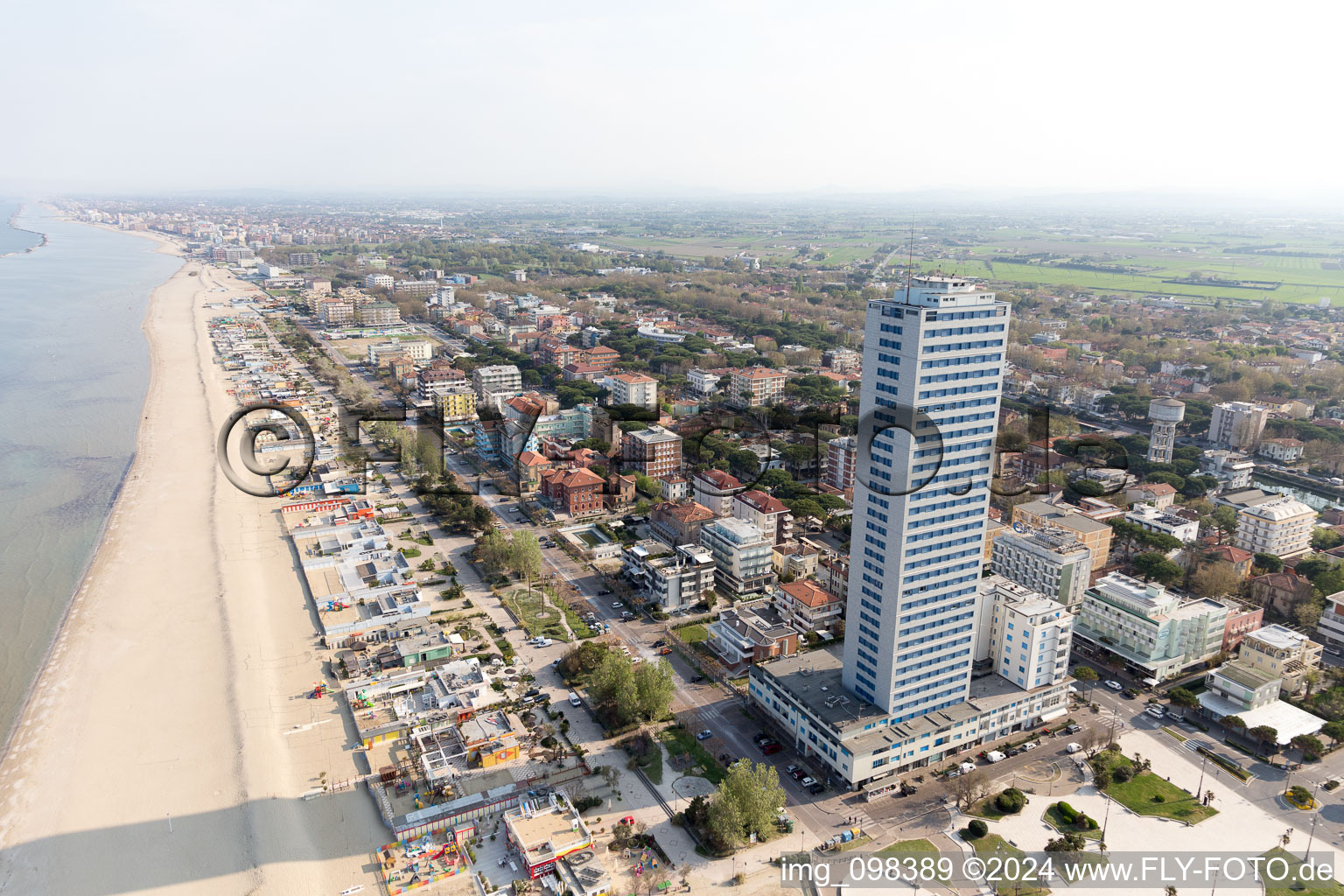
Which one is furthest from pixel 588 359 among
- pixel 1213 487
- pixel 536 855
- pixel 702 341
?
pixel 536 855

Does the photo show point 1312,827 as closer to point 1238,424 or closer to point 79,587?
point 1238,424

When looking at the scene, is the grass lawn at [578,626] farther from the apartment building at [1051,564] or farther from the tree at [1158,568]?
the tree at [1158,568]

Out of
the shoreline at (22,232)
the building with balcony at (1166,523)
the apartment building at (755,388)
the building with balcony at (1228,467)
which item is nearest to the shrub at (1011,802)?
the building with balcony at (1166,523)

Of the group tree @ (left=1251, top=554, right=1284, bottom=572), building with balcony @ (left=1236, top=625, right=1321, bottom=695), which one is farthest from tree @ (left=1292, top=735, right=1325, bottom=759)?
tree @ (left=1251, top=554, right=1284, bottom=572)

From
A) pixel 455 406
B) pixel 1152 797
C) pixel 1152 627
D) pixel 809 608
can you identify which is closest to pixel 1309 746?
pixel 1152 627

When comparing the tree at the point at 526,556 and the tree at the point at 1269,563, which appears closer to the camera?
the tree at the point at 526,556
